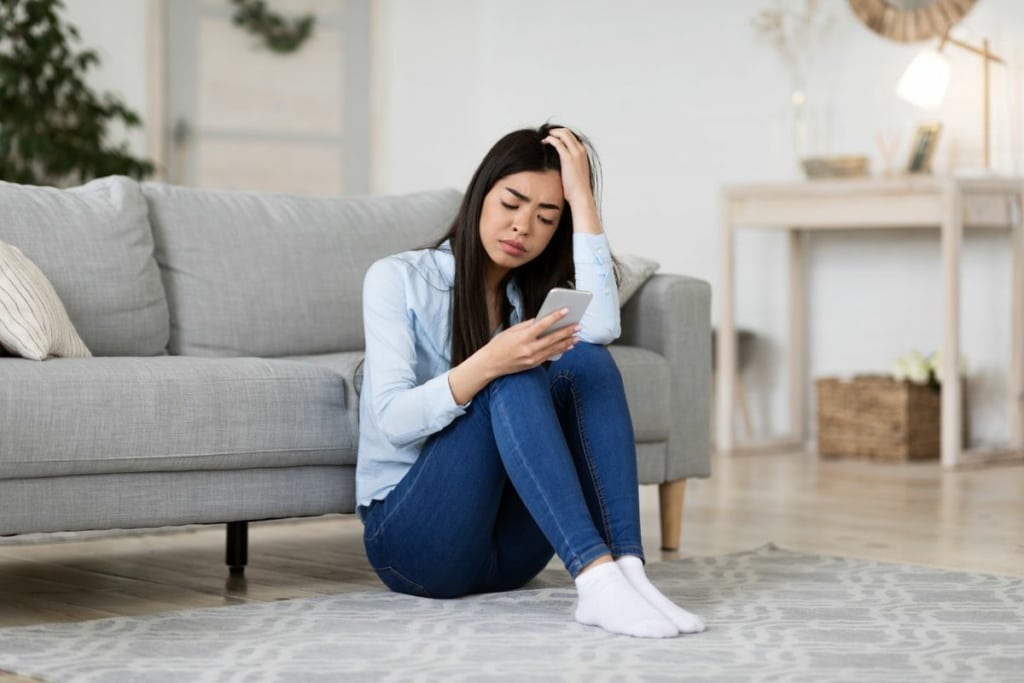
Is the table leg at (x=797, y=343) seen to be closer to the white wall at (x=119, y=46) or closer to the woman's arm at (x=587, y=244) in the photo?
the white wall at (x=119, y=46)

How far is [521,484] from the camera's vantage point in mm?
2195

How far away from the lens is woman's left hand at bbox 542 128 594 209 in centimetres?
241

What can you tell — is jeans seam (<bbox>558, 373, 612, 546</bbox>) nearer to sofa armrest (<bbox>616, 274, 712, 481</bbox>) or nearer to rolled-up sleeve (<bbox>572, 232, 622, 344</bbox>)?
rolled-up sleeve (<bbox>572, 232, 622, 344</bbox>)

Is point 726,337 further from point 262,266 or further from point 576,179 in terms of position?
point 576,179

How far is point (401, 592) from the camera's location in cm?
256

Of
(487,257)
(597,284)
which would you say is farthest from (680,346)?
(487,257)

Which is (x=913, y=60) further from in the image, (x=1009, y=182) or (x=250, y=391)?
(x=250, y=391)

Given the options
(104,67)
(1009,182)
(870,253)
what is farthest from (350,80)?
(1009,182)

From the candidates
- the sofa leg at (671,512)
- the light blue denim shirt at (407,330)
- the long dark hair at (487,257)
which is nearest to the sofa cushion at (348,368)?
the light blue denim shirt at (407,330)

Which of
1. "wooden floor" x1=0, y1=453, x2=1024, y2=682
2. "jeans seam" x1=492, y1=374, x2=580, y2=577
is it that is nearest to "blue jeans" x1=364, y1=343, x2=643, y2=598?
"jeans seam" x1=492, y1=374, x2=580, y2=577

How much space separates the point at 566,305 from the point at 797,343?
12.1 feet

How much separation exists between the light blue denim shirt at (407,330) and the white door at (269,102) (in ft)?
12.5

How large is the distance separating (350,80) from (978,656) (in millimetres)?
5005

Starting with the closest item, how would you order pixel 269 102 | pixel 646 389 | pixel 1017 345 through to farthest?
pixel 646 389 → pixel 1017 345 → pixel 269 102
